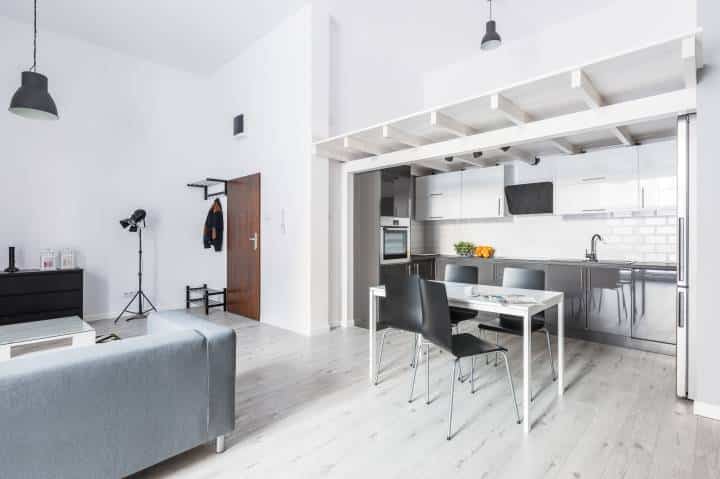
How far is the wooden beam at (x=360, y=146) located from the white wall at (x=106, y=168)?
2.88 m

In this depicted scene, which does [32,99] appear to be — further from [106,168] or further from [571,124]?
[571,124]

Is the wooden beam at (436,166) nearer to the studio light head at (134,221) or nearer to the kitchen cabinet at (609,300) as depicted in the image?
the kitchen cabinet at (609,300)

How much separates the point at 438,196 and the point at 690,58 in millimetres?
3425

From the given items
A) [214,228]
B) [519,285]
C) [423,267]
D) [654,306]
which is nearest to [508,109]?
[519,285]

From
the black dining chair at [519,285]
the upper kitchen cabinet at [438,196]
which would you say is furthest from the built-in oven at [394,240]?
the black dining chair at [519,285]

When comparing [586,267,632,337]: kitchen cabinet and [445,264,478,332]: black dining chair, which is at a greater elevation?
[445,264,478,332]: black dining chair

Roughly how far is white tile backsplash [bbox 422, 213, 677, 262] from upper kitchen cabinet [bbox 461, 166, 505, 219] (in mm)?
317

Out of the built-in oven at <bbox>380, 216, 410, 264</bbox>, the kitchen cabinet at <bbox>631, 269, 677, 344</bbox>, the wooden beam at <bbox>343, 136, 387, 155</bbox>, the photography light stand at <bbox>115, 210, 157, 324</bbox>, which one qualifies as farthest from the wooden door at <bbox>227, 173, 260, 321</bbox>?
the kitchen cabinet at <bbox>631, 269, 677, 344</bbox>

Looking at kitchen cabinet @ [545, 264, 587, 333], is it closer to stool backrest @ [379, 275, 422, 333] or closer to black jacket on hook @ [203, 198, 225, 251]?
stool backrest @ [379, 275, 422, 333]

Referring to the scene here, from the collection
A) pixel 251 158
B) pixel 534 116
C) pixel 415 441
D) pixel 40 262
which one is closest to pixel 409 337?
pixel 415 441

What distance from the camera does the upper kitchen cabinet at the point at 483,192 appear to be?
16.1ft

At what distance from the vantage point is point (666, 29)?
390 cm

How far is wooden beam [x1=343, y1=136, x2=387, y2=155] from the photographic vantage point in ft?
13.5

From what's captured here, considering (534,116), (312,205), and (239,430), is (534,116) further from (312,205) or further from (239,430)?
(239,430)
